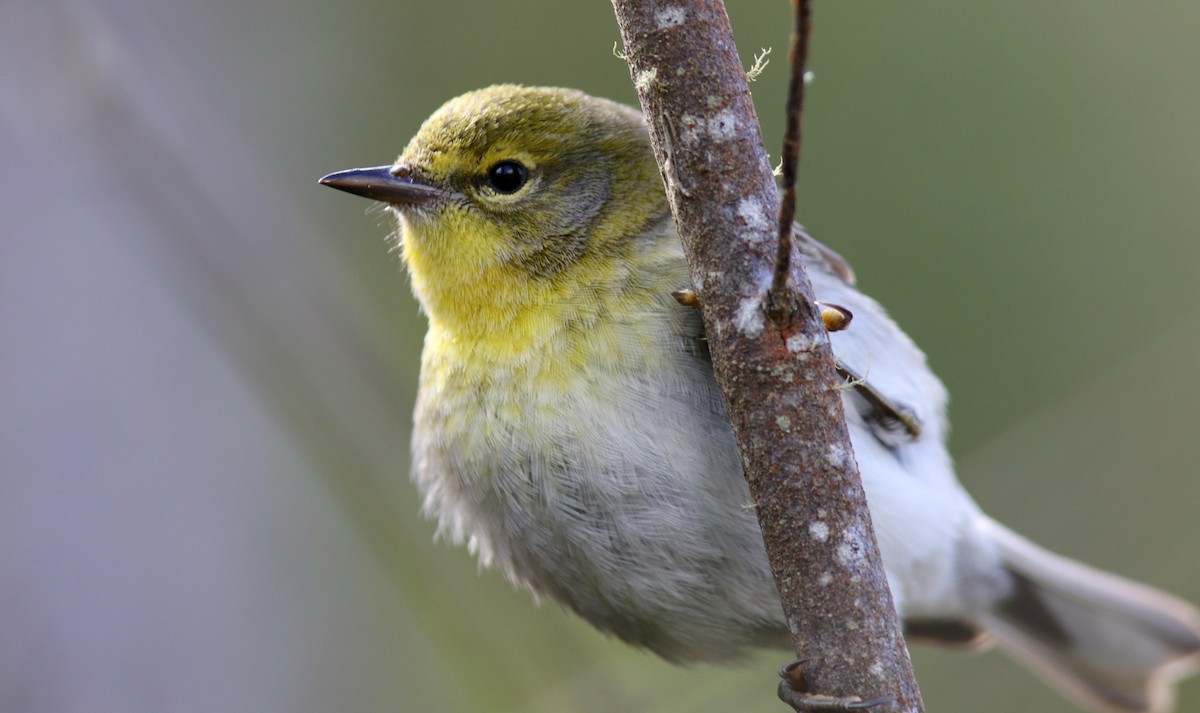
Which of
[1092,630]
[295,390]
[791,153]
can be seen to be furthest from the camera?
[1092,630]

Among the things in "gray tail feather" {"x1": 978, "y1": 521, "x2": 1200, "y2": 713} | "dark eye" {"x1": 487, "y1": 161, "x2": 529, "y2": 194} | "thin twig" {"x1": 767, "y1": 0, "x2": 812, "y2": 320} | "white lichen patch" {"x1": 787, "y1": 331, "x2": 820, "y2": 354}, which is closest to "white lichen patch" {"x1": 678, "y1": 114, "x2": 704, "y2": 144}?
"thin twig" {"x1": 767, "y1": 0, "x2": 812, "y2": 320}

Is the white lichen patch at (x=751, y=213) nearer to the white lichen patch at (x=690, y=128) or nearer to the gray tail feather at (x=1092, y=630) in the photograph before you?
the white lichen patch at (x=690, y=128)

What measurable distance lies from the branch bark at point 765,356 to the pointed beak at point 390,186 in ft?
3.76

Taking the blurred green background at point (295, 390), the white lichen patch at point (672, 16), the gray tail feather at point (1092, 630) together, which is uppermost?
the white lichen patch at point (672, 16)

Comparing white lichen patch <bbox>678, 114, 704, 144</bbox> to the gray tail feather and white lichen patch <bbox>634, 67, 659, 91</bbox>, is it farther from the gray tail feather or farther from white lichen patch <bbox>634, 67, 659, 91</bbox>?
the gray tail feather

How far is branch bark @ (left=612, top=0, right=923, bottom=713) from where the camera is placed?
1.92 m

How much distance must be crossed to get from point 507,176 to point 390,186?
0.32m

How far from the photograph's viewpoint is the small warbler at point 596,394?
2641 mm

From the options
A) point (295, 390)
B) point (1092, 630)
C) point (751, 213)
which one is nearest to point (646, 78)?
point (751, 213)

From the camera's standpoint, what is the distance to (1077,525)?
13.4 ft

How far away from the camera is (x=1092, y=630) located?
427cm

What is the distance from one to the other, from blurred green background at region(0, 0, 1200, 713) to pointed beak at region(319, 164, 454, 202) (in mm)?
491

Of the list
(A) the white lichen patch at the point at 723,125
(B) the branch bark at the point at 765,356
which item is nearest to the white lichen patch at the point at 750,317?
(B) the branch bark at the point at 765,356

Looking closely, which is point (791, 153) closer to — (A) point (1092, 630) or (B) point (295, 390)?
(B) point (295, 390)
